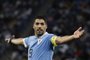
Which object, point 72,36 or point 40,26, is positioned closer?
point 72,36

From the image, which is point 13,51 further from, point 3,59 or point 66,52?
point 66,52

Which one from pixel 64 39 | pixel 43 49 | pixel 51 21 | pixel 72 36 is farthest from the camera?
pixel 51 21

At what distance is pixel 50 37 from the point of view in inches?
272

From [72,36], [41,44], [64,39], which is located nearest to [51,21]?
[41,44]

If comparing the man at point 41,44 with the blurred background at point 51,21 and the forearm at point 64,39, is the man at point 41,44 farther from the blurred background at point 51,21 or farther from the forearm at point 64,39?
the blurred background at point 51,21

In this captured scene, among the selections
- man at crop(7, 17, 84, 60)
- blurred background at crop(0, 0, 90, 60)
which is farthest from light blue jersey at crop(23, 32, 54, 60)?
blurred background at crop(0, 0, 90, 60)

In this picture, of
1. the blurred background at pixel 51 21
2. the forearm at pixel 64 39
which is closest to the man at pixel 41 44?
the forearm at pixel 64 39

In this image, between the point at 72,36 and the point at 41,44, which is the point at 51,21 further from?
the point at 72,36

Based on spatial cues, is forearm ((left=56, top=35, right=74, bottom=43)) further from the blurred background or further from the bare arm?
the blurred background

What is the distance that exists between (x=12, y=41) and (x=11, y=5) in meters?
10.9

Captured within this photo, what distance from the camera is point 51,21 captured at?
16.1 meters

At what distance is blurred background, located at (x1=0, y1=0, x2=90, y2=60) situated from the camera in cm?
1407

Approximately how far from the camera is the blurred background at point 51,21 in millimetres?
14070

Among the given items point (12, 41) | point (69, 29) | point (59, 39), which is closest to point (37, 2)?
point (69, 29)
